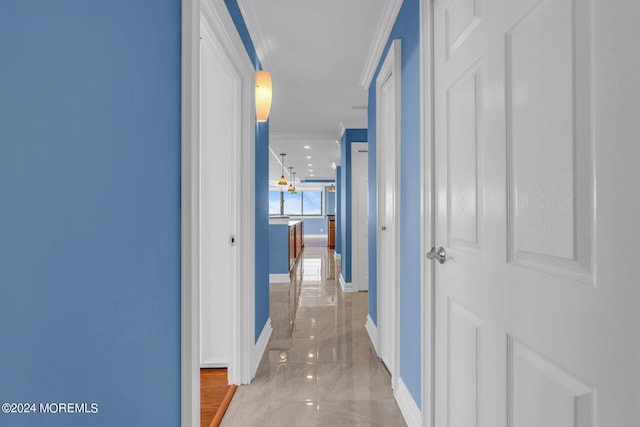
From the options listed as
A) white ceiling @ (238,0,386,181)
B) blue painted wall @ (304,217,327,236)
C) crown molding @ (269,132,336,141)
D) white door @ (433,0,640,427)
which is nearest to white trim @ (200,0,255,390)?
white ceiling @ (238,0,386,181)

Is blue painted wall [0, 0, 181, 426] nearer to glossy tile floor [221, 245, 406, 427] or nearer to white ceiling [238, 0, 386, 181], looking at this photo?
glossy tile floor [221, 245, 406, 427]

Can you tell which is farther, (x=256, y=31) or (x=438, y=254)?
(x=256, y=31)

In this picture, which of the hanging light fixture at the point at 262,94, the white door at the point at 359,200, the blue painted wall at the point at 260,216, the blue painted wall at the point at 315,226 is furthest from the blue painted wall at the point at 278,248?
the blue painted wall at the point at 315,226

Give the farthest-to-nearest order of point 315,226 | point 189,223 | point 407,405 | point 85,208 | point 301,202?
point 301,202, point 315,226, point 407,405, point 189,223, point 85,208

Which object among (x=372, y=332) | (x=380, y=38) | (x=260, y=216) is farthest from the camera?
(x=372, y=332)

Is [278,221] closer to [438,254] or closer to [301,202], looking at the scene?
[438,254]

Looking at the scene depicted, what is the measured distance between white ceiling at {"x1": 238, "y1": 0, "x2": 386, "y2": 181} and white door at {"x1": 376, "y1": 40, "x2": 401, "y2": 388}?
0.35 meters

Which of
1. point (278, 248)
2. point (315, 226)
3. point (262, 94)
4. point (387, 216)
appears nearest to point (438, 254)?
point (387, 216)

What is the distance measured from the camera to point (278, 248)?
581cm

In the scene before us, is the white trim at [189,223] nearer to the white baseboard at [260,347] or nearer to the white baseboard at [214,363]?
the white baseboard at [260,347]

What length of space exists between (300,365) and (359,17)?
2587mm

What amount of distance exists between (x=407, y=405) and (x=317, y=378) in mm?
721

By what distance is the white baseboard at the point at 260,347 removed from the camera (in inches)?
101

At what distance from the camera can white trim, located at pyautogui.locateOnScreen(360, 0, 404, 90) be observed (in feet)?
7.47
